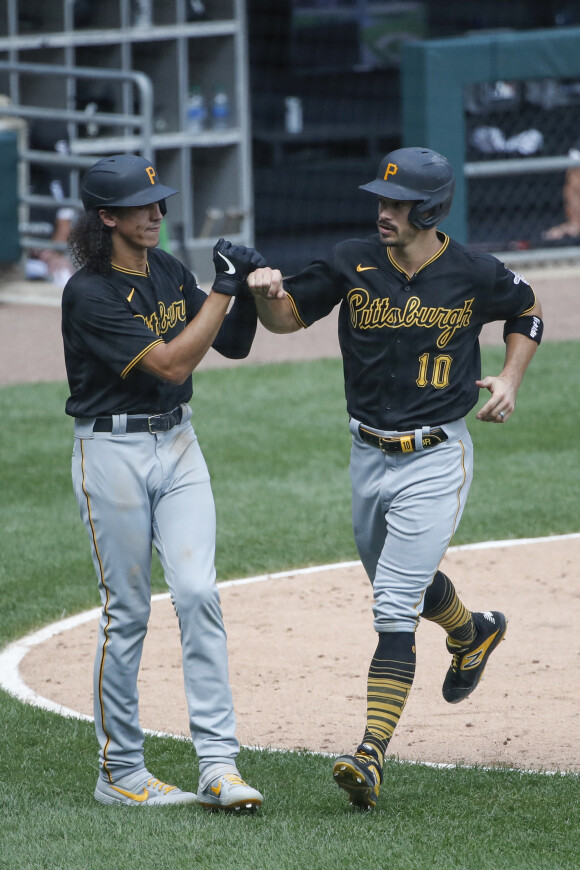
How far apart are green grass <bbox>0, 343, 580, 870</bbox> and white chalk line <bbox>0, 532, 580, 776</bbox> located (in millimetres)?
69

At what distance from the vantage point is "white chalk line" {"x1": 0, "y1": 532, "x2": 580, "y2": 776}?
451 centimetres

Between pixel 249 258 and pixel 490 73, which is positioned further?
pixel 490 73

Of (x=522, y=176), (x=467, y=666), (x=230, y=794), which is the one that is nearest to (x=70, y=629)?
(x=467, y=666)

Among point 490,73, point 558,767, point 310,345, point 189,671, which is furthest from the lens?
point 490,73

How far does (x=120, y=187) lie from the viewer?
3965 mm

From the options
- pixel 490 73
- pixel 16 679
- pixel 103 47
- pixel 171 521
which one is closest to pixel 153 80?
pixel 103 47

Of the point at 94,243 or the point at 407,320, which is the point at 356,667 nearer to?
the point at 407,320

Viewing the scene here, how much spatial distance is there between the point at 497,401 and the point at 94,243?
1.27 metres

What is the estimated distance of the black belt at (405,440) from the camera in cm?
416

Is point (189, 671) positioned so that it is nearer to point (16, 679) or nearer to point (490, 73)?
point (16, 679)

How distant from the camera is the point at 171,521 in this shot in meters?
4.02

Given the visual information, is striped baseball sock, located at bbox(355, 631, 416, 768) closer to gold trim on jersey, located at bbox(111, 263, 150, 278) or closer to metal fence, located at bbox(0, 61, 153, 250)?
gold trim on jersey, located at bbox(111, 263, 150, 278)

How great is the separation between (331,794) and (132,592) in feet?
2.69

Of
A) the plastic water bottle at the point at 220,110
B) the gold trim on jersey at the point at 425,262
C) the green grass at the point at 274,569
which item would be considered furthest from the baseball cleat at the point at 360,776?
the plastic water bottle at the point at 220,110
